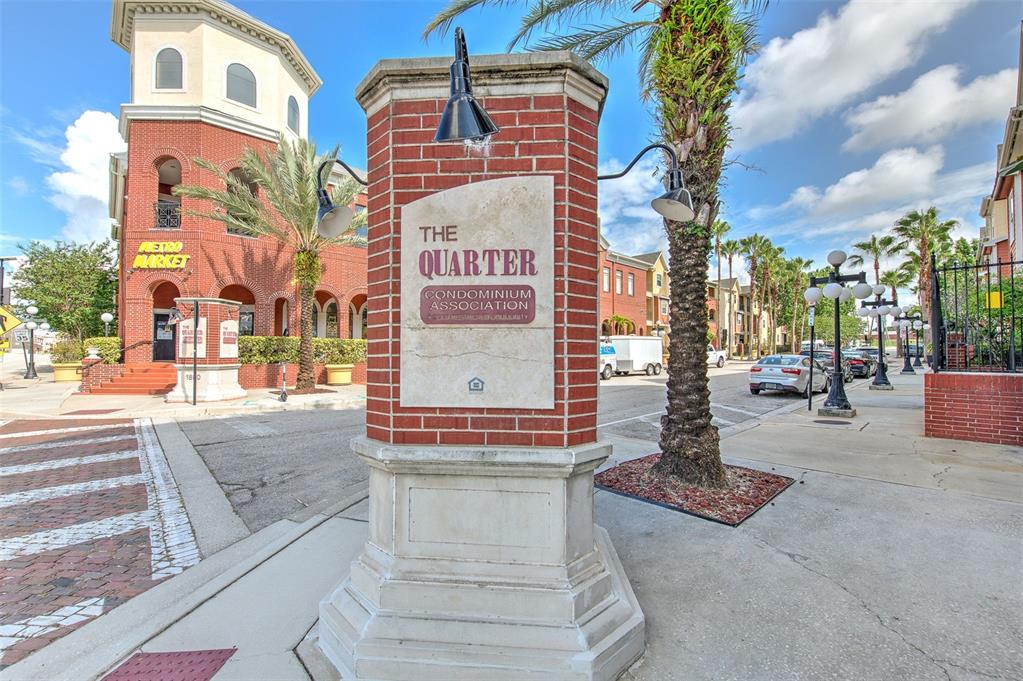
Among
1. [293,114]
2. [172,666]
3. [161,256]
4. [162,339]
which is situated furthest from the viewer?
[293,114]

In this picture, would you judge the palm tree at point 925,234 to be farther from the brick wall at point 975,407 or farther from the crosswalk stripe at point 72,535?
the crosswalk stripe at point 72,535

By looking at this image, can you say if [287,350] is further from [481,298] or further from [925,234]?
Result: [925,234]

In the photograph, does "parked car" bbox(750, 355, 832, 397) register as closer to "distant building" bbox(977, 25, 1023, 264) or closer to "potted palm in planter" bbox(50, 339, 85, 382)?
"distant building" bbox(977, 25, 1023, 264)

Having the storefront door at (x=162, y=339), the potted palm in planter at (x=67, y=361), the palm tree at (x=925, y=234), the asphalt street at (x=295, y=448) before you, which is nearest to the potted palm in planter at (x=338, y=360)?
the storefront door at (x=162, y=339)

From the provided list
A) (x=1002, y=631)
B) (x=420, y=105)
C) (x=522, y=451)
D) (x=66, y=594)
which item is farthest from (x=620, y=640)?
(x=66, y=594)

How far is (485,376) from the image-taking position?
272cm

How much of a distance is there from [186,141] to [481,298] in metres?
22.7

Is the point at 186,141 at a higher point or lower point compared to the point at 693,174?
higher

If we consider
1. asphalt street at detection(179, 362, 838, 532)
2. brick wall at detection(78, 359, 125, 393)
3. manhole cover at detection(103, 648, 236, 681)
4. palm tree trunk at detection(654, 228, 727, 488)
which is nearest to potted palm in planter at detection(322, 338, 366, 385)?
brick wall at detection(78, 359, 125, 393)

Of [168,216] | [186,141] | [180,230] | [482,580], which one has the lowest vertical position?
[482,580]

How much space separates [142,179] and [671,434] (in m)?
22.9

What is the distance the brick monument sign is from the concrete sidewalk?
511 millimetres

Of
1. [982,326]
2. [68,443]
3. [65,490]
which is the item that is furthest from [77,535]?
[982,326]

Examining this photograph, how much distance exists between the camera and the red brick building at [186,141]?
19125mm
